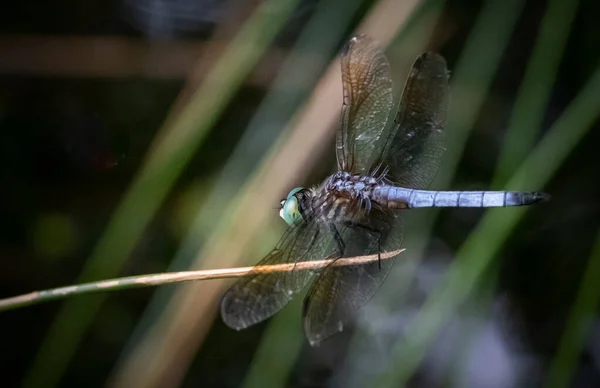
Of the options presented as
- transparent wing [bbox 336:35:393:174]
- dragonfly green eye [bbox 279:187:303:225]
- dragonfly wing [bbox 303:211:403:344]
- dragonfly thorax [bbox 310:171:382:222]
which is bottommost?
dragonfly wing [bbox 303:211:403:344]

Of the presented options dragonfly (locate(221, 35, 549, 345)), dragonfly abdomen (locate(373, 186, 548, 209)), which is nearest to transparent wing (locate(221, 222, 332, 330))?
dragonfly (locate(221, 35, 549, 345))

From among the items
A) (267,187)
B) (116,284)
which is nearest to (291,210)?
(267,187)

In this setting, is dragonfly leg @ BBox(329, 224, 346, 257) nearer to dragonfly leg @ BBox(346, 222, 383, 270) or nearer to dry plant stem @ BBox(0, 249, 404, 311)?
dragonfly leg @ BBox(346, 222, 383, 270)

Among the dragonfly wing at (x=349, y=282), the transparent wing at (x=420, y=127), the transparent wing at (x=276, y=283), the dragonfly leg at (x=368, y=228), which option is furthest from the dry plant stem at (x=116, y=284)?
the transparent wing at (x=420, y=127)

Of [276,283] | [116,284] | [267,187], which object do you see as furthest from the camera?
[267,187]

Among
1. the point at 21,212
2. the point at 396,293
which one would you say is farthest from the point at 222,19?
the point at 396,293

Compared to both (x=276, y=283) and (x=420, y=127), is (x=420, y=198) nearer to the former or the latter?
(x=420, y=127)
